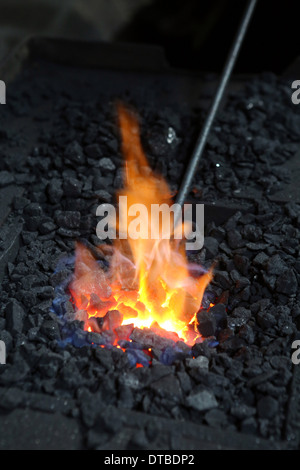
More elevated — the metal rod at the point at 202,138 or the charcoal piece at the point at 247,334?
the metal rod at the point at 202,138

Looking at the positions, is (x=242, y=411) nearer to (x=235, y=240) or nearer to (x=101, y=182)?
(x=235, y=240)

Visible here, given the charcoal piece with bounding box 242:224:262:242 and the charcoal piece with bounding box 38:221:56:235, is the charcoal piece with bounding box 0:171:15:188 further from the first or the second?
the charcoal piece with bounding box 242:224:262:242

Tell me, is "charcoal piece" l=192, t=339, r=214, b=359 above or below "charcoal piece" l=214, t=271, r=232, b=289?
below

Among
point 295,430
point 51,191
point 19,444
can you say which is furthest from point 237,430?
point 51,191

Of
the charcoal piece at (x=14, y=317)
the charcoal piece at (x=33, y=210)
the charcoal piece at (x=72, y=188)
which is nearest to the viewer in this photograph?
the charcoal piece at (x=14, y=317)

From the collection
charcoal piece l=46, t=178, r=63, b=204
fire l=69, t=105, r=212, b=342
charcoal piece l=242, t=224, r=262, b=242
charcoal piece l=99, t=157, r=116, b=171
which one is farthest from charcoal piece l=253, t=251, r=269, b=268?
charcoal piece l=46, t=178, r=63, b=204

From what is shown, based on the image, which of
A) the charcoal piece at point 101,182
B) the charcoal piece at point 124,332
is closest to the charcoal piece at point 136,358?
the charcoal piece at point 124,332

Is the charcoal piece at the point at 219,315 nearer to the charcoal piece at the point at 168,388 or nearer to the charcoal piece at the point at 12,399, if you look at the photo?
the charcoal piece at the point at 168,388
